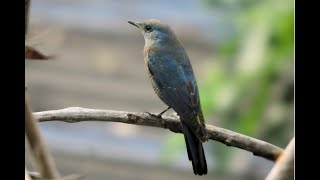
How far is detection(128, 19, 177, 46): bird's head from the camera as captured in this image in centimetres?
55

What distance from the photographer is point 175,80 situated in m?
0.61

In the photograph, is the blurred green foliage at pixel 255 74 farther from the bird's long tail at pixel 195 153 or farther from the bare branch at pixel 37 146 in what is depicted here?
the bare branch at pixel 37 146


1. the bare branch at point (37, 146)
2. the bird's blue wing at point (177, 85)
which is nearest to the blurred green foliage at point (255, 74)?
the bird's blue wing at point (177, 85)

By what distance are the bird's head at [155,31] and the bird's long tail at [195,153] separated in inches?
3.1

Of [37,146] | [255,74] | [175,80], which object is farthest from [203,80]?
[37,146]

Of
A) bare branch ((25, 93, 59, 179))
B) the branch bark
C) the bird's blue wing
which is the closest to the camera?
bare branch ((25, 93, 59, 179))

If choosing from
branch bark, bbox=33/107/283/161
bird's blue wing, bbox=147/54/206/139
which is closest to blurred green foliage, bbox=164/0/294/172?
bird's blue wing, bbox=147/54/206/139

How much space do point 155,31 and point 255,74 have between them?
3.28ft

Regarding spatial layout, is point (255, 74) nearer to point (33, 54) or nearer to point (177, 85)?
point (177, 85)

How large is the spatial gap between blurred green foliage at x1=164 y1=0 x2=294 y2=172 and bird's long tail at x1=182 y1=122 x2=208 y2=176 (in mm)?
743

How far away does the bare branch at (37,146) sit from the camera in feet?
1.20

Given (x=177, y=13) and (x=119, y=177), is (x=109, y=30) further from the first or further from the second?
(x=177, y=13)

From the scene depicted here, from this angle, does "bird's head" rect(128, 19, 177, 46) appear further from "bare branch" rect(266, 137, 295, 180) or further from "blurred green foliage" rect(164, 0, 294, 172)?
"blurred green foliage" rect(164, 0, 294, 172)
